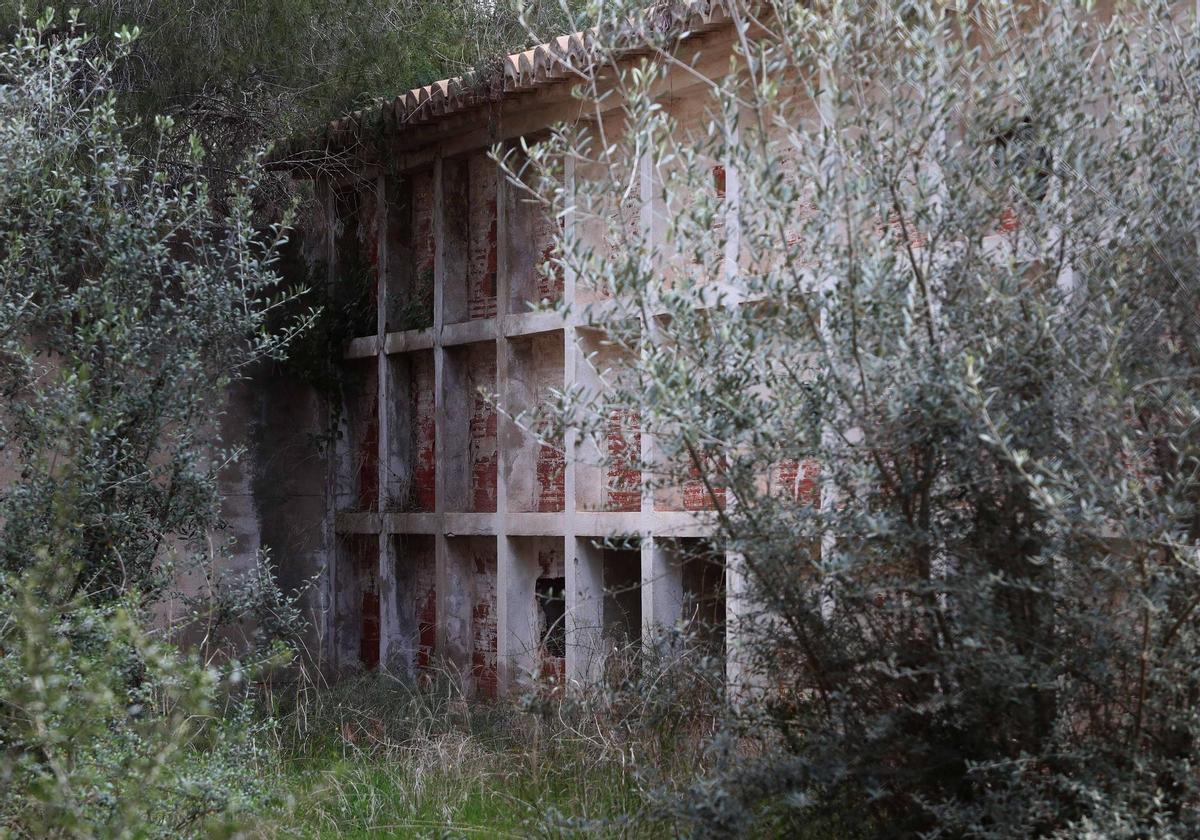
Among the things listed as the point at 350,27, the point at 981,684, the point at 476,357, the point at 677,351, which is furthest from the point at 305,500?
the point at 981,684

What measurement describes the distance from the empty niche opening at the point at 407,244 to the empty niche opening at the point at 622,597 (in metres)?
2.21

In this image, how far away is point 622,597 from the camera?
24.5 feet

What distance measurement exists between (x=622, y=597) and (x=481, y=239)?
2.44 meters

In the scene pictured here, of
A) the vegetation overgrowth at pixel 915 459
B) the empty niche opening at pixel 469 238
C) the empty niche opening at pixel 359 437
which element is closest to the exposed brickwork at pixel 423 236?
the empty niche opening at pixel 469 238

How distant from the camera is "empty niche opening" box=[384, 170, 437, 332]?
8.66 m

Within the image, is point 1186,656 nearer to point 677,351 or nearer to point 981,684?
point 981,684

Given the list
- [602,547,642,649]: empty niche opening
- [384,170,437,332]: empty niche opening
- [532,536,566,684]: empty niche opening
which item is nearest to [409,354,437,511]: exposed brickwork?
[384,170,437,332]: empty niche opening

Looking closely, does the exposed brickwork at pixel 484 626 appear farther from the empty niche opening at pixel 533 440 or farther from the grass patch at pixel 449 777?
the grass patch at pixel 449 777

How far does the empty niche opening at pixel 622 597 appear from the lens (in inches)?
285

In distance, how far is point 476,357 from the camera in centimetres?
831

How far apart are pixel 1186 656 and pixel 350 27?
600 centimetres

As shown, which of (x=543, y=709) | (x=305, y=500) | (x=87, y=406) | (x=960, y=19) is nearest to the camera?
(x=960, y=19)

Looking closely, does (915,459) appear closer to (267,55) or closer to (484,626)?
(484,626)

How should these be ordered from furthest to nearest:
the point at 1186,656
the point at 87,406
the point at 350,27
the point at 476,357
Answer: the point at 476,357 → the point at 350,27 → the point at 87,406 → the point at 1186,656
